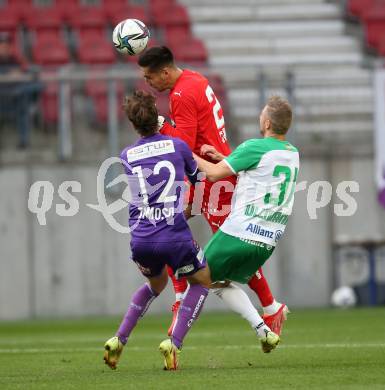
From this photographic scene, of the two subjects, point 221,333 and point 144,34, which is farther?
point 221,333

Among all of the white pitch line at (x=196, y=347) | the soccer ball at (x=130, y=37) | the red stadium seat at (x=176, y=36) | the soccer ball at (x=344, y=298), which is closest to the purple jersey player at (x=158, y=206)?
the soccer ball at (x=130, y=37)

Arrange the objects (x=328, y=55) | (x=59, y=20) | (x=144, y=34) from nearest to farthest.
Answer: (x=144, y=34), (x=59, y=20), (x=328, y=55)

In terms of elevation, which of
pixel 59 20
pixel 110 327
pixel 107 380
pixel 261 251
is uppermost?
pixel 59 20

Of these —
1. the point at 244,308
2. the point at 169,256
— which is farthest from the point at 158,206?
the point at 244,308

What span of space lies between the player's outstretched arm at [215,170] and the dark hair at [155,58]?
0.92m

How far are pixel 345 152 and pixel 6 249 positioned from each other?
4.73m

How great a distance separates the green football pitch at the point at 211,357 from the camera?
23.8 ft

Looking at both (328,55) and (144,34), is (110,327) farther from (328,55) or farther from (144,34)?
(328,55)

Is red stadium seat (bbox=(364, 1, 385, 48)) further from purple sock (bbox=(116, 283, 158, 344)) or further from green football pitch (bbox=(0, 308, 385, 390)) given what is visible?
purple sock (bbox=(116, 283, 158, 344))

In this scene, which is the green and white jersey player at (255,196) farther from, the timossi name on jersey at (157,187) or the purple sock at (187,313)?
the timossi name on jersey at (157,187)

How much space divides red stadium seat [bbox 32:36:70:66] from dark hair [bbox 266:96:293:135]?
31.5 feet

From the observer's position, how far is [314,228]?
16797 mm

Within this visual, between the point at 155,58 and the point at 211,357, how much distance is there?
7.37 feet

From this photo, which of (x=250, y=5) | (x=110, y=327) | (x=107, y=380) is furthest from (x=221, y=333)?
(x=250, y=5)
